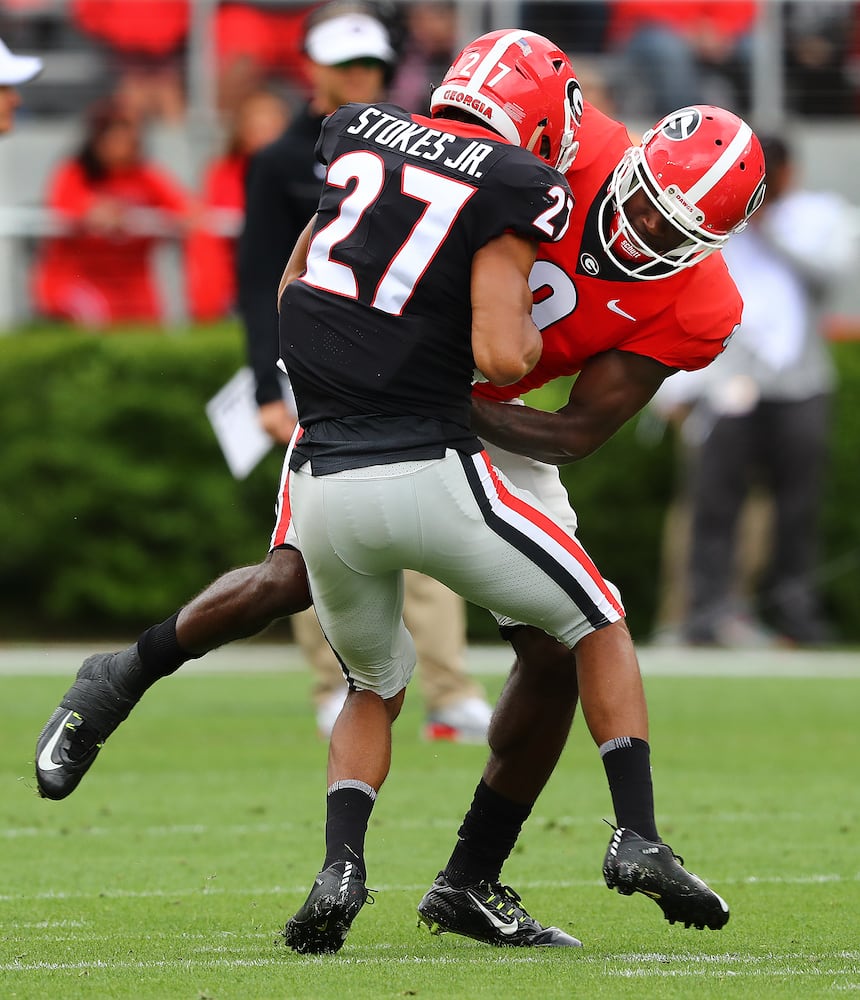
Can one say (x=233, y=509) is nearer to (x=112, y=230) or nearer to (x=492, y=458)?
(x=112, y=230)

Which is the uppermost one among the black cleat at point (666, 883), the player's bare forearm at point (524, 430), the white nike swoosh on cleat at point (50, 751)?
the player's bare forearm at point (524, 430)

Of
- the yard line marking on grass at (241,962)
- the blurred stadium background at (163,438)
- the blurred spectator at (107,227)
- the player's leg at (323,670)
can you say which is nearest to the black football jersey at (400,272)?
the yard line marking on grass at (241,962)

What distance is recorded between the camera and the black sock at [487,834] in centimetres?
462

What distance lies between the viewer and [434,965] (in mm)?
4191

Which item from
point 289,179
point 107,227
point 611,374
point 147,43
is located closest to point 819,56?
point 147,43

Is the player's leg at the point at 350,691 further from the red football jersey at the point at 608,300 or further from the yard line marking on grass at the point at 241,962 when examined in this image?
the red football jersey at the point at 608,300

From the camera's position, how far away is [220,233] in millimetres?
12547

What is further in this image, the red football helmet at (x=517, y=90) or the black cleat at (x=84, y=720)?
the black cleat at (x=84, y=720)

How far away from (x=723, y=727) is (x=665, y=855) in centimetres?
443

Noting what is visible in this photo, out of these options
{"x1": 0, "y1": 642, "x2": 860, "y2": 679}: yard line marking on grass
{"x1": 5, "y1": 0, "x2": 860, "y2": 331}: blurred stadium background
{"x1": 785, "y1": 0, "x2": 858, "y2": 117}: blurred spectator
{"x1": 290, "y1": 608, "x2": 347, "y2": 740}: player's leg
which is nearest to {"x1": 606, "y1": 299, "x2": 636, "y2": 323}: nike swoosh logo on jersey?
{"x1": 290, "y1": 608, "x2": 347, "y2": 740}: player's leg

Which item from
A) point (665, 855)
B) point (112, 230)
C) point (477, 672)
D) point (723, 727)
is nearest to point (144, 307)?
point (112, 230)

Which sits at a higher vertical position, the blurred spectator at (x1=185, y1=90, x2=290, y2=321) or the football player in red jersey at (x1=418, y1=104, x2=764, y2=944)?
the football player in red jersey at (x1=418, y1=104, x2=764, y2=944)

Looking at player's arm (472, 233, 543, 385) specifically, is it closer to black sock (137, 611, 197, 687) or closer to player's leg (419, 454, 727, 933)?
player's leg (419, 454, 727, 933)

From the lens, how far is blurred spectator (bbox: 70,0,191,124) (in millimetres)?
13359
